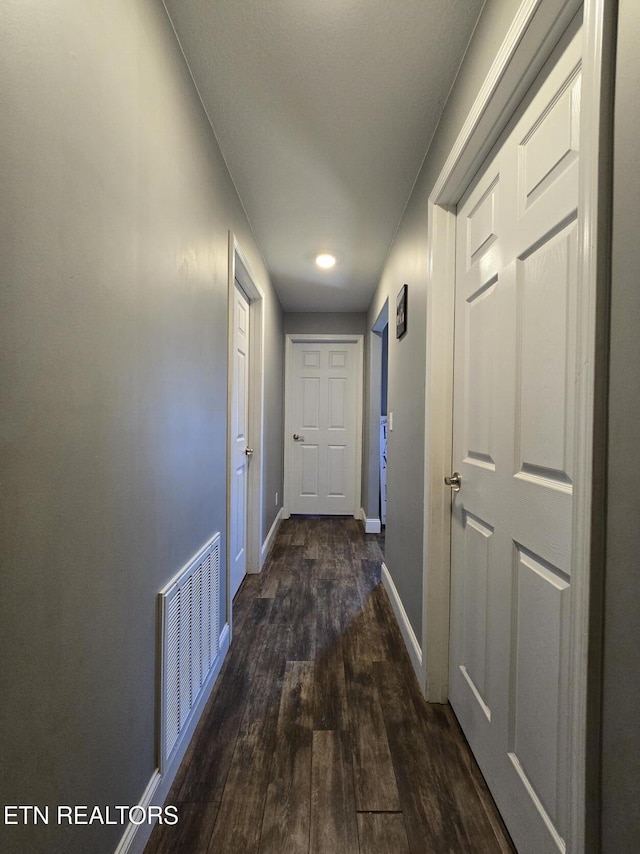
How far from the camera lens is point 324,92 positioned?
1.43 metres

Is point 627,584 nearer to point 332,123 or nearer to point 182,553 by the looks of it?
point 182,553

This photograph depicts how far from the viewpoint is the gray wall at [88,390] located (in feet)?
2.02

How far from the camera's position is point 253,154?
1785mm

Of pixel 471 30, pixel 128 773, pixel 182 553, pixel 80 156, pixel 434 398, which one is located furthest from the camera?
pixel 434 398

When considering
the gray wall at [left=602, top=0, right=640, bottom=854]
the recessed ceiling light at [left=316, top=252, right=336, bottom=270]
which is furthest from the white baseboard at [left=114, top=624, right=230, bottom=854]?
the recessed ceiling light at [left=316, top=252, right=336, bottom=270]

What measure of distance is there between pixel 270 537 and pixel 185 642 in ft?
7.02

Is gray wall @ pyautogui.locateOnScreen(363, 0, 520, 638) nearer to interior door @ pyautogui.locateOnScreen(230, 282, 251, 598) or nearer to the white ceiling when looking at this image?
the white ceiling

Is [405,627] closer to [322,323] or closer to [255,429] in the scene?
[255,429]

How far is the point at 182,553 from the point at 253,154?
177 cm

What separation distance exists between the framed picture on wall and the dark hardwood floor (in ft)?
5.46

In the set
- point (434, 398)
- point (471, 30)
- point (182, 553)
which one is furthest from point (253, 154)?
point (182, 553)

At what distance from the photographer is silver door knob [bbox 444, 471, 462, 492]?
4.79 ft

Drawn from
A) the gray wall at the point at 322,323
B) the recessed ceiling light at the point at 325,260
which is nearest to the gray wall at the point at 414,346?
the recessed ceiling light at the point at 325,260

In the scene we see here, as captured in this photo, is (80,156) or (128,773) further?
(128,773)
